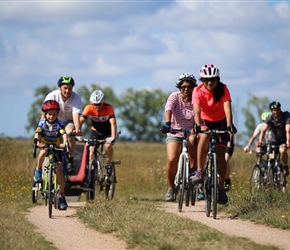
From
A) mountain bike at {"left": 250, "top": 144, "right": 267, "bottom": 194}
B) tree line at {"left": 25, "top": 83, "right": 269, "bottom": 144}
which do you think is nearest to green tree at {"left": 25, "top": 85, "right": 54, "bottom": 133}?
tree line at {"left": 25, "top": 83, "right": 269, "bottom": 144}

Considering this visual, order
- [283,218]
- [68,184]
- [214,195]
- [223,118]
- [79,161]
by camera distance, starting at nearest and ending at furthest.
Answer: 1. [283,218]
2. [214,195]
3. [223,118]
4. [68,184]
5. [79,161]

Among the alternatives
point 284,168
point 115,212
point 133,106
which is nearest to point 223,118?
point 115,212

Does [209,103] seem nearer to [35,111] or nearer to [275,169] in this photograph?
[275,169]

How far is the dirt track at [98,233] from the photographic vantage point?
34.7ft

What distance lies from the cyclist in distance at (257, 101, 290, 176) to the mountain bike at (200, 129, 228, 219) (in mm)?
7135

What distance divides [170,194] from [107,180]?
2.32 m

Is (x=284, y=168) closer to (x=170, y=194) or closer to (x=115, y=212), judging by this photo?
(x=170, y=194)

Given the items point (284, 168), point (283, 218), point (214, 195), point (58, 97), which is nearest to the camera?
point (283, 218)

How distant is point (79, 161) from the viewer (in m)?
18.8

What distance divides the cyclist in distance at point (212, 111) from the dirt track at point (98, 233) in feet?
2.44

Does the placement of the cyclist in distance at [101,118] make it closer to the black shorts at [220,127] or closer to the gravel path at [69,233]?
the gravel path at [69,233]

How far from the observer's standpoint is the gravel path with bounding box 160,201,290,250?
10.6m

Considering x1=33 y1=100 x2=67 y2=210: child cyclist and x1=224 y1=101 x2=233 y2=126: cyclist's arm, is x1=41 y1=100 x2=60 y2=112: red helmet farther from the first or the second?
x1=224 y1=101 x2=233 y2=126: cyclist's arm

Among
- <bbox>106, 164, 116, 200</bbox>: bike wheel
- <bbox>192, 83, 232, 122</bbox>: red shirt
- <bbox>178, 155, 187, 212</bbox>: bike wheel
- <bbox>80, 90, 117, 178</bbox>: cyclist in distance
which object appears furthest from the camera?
<bbox>106, 164, 116, 200</bbox>: bike wheel
